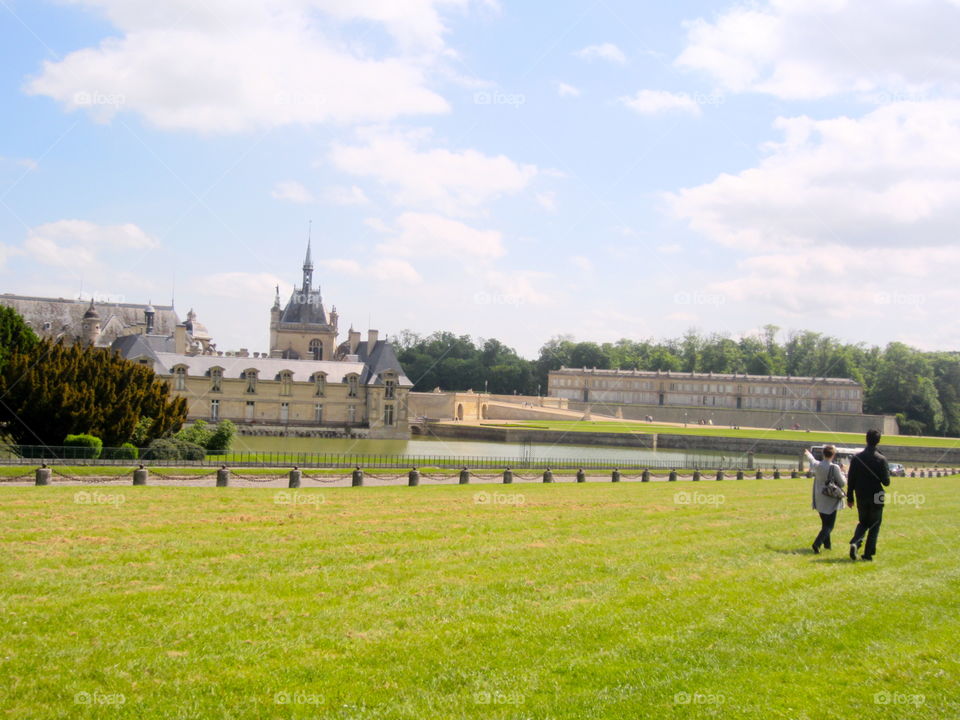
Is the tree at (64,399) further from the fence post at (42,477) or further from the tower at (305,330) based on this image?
the tower at (305,330)

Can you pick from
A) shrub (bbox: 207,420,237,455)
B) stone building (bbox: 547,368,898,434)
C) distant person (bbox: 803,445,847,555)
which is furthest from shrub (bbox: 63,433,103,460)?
stone building (bbox: 547,368,898,434)

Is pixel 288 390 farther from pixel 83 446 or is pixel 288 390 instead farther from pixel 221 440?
pixel 83 446

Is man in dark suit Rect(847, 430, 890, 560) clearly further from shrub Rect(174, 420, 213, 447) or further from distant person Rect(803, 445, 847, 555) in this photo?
shrub Rect(174, 420, 213, 447)

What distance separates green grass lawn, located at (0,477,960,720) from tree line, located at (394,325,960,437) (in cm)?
10575

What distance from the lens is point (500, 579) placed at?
939 centimetres

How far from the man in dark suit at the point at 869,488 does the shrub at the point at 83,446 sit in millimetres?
24529

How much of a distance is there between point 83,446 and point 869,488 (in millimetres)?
26163

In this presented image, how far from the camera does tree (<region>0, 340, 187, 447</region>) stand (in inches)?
1207

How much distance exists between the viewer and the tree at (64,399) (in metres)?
30.7

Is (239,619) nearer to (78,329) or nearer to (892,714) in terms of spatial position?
(892,714)

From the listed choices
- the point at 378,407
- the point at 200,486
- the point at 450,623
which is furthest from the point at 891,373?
the point at 450,623

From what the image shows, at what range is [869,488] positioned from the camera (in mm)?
10758

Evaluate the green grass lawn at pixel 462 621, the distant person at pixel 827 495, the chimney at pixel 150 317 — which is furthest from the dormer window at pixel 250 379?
the distant person at pixel 827 495

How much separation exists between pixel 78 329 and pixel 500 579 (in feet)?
235
